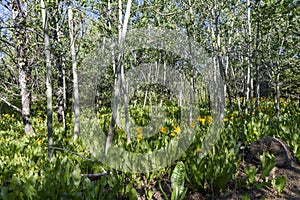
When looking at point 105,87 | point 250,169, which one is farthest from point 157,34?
point 250,169

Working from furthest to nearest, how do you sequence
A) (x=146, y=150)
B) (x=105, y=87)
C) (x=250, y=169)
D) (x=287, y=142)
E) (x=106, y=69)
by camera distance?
1. (x=105, y=87)
2. (x=106, y=69)
3. (x=287, y=142)
4. (x=146, y=150)
5. (x=250, y=169)

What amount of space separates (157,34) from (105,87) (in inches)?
139

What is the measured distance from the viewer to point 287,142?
4.78 meters

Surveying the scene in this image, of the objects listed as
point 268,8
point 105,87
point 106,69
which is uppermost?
point 268,8

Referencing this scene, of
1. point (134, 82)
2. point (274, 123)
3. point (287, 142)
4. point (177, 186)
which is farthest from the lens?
point (134, 82)

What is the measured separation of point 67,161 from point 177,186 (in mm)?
1364

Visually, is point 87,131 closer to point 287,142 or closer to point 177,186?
point 177,186

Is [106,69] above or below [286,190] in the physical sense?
above

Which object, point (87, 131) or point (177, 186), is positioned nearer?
point (177, 186)

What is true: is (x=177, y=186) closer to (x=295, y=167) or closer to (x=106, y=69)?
(x=295, y=167)

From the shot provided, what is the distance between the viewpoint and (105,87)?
11344mm

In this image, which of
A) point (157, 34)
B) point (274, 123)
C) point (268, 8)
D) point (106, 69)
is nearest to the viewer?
point (268, 8)

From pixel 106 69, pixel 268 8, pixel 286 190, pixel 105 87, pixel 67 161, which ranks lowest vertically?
pixel 286 190

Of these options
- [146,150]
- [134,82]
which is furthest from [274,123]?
[134,82]
